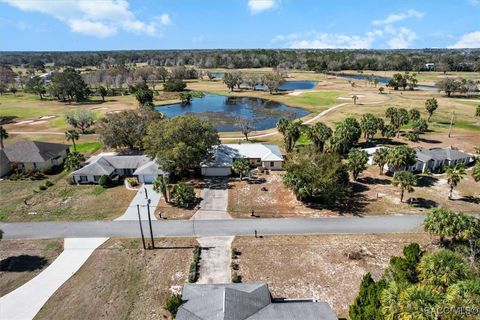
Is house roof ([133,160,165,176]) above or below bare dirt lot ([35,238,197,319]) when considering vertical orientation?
above

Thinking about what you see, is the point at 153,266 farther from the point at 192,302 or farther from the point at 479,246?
the point at 479,246

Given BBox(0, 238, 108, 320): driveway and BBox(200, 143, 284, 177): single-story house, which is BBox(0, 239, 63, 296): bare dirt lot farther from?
BBox(200, 143, 284, 177): single-story house

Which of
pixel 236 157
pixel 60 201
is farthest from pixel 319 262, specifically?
pixel 60 201

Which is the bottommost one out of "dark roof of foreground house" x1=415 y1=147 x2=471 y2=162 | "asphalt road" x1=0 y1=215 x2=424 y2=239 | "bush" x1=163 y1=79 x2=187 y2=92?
"asphalt road" x1=0 y1=215 x2=424 y2=239

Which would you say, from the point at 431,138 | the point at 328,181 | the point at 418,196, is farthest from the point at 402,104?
the point at 328,181

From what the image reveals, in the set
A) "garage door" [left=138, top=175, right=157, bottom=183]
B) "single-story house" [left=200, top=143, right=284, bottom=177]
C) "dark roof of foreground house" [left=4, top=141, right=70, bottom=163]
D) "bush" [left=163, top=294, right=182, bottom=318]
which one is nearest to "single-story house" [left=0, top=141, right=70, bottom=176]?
"dark roof of foreground house" [left=4, top=141, right=70, bottom=163]

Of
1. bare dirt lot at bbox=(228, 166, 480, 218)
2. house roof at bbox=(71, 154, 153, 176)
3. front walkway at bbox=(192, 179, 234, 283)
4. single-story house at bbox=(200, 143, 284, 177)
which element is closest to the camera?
front walkway at bbox=(192, 179, 234, 283)

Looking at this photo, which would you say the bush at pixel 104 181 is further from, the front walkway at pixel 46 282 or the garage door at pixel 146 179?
the front walkway at pixel 46 282
